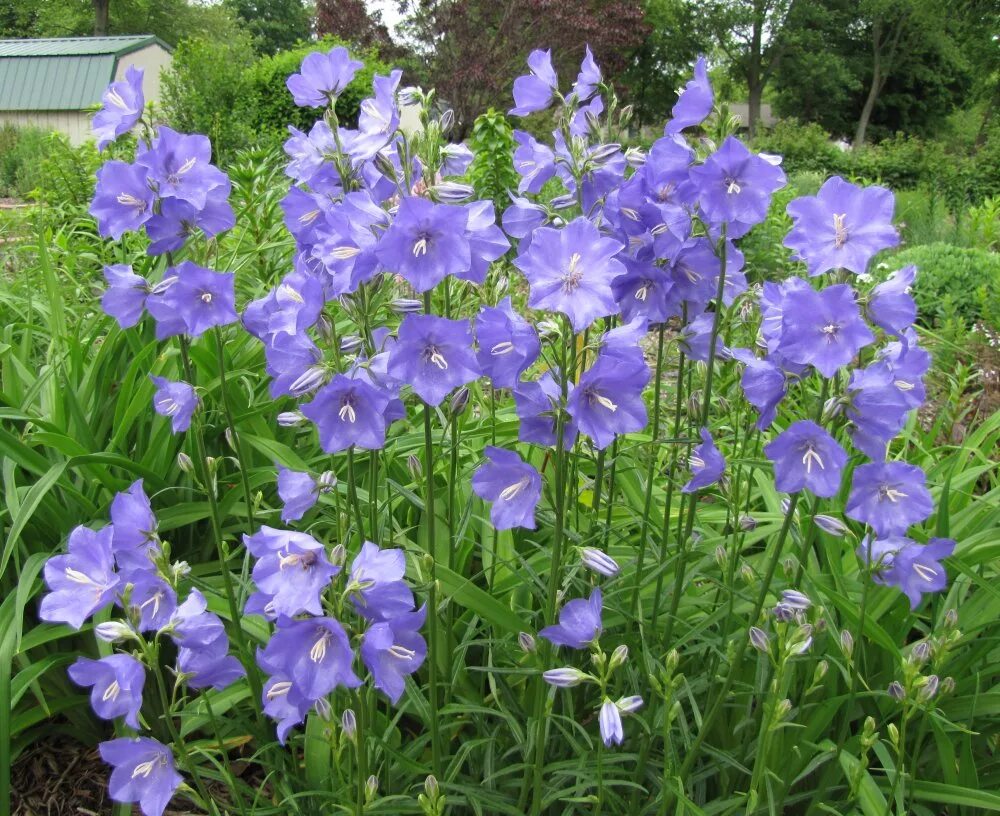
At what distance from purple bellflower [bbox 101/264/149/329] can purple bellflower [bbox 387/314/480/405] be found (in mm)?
634

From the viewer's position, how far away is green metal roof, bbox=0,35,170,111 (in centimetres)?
2238

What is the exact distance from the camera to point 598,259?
118 cm

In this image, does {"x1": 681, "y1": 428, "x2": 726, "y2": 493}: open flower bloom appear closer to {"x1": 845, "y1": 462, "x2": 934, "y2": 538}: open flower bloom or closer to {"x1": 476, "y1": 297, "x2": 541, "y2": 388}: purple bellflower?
{"x1": 845, "y1": 462, "x2": 934, "y2": 538}: open flower bloom

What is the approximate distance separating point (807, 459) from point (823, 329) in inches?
8.7


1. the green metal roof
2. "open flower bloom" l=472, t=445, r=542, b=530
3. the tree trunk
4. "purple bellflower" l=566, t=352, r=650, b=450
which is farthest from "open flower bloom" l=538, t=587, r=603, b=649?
the tree trunk

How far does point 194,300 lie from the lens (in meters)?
1.48

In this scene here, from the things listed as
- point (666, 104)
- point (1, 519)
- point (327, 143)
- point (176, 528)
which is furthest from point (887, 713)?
point (666, 104)

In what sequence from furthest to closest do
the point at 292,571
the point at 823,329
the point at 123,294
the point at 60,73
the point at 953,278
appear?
1. the point at 60,73
2. the point at 953,278
3. the point at 123,294
4. the point at 823,329
5. the point at 292,571

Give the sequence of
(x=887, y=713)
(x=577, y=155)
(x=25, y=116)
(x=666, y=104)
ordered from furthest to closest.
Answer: (x=666, y=104), (x=25, y=116), (x=887, y=713), (x=577, y=155)

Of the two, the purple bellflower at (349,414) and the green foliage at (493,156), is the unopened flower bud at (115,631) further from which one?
the green foliage at (493,156)

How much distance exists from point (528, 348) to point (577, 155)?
1.27 ft

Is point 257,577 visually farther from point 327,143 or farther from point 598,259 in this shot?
point 327,143

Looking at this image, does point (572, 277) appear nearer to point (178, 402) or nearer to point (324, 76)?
point (324, 76)

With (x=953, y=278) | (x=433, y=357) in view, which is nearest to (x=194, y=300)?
(x=433, y=357)
